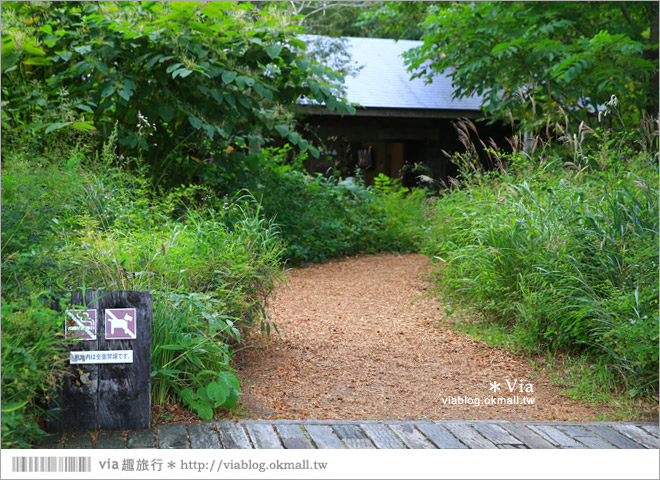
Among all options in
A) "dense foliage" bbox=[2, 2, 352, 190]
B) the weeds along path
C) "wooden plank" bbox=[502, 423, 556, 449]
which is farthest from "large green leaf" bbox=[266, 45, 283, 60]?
"wooden plank" bbox=[502, 423, 556, 449]

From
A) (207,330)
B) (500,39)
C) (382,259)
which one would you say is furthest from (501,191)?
(500,39)

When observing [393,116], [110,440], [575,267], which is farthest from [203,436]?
[393,116]

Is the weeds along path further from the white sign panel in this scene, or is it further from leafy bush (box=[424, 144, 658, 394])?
the white sign panel

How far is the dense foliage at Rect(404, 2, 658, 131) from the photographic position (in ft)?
24.1

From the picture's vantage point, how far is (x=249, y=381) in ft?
11.9

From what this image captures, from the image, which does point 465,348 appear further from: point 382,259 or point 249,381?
point 382,259

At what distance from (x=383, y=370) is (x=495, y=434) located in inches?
49.6

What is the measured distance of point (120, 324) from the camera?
8.77ft

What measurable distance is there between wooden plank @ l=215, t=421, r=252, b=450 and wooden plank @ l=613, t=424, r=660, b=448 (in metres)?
1.74

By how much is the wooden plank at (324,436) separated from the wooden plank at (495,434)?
663 millimetres

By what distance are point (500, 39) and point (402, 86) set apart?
463 cm

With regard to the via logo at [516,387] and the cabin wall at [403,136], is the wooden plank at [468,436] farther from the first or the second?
the cabin wall at [403,136]

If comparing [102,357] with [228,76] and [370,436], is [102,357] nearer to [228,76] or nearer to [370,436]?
[370,436]

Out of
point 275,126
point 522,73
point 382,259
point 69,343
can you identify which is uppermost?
point 522,73
